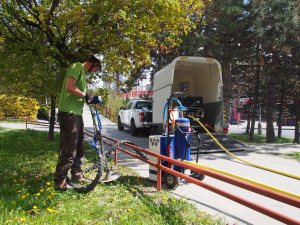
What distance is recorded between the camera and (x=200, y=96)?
11.2 m

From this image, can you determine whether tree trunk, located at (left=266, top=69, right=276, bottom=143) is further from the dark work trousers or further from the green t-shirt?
the dark work trousers

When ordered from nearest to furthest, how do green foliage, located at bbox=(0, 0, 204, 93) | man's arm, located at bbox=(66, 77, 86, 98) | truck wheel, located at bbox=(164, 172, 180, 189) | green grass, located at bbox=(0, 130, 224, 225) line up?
green grass, located at bbox=(0, 130, 224, 225), man's arm, located at bbox=(66, 77, 86, 98), truck wheel, located at bbox=(164, 172, 180, 189), green foliage, located at bbox=(0, 0, 204, 93)

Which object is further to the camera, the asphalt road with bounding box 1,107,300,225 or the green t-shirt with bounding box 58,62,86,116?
the green t-shirt with bounding box 58,62,86,116

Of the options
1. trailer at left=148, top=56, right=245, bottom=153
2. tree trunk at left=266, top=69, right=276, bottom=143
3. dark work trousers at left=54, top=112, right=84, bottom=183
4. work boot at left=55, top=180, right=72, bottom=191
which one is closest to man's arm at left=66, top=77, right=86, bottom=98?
dark work trousers at left=54, top=112, right=84, bottom=183

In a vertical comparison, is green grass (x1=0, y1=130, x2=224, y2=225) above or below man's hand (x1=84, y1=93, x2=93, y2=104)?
below

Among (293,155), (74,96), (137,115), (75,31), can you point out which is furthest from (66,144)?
(137,115)

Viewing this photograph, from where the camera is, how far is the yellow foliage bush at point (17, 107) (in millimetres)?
23297

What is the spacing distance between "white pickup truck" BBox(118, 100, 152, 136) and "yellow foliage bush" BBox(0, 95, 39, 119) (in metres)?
12.2

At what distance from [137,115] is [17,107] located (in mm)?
15590

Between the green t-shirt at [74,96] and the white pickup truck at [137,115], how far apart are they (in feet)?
29.4

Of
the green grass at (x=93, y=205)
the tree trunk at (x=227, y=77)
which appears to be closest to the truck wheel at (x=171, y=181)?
the green grass at (x=93, y=205)

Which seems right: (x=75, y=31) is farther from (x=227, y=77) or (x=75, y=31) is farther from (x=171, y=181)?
(x=227, y=77)

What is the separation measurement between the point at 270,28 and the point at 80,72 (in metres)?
9.24

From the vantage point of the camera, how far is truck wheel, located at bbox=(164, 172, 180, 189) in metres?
4.46
